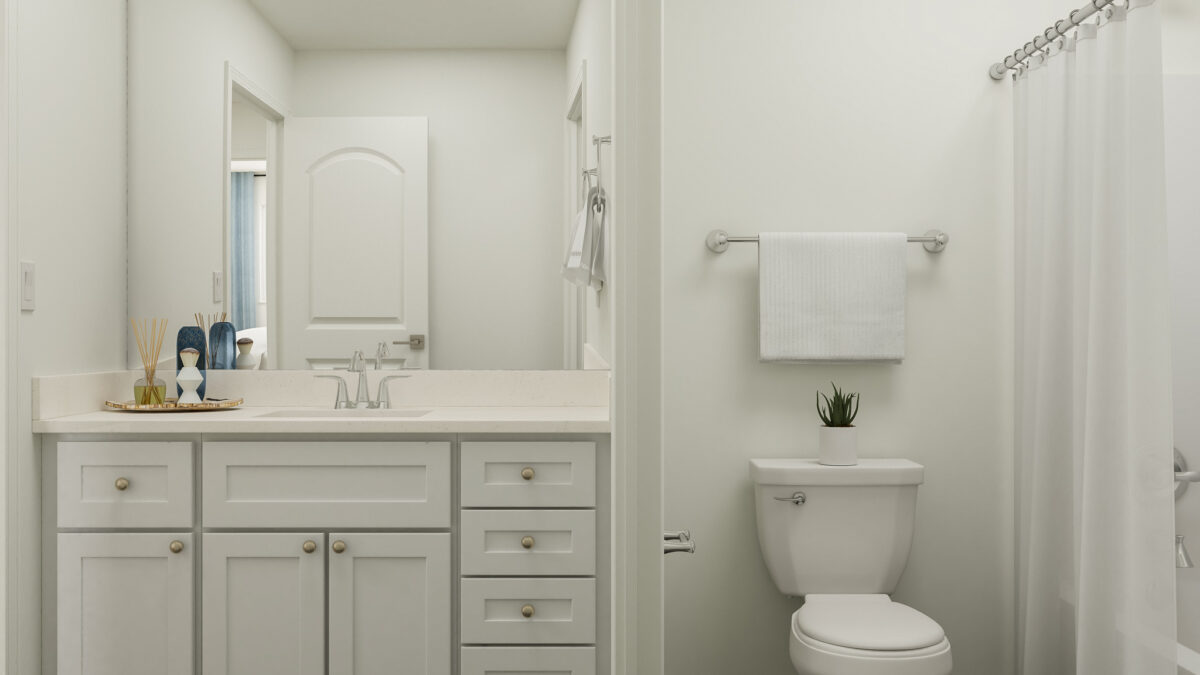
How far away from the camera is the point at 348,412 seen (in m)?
2.10

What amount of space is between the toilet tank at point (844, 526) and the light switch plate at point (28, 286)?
185 cm

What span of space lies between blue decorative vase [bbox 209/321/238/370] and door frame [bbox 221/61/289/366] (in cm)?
6

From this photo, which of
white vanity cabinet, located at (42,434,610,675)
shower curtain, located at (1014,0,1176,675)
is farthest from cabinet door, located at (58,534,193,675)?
shower curtain, located at (1014,0,1176,675)

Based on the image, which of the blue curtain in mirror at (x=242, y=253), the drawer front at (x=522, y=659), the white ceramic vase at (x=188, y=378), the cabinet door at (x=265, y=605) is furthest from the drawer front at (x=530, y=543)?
the blue curtain in mirror at (x=242, y=253)

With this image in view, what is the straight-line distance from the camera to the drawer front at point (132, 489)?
182 centimetres

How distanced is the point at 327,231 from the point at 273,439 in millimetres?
719

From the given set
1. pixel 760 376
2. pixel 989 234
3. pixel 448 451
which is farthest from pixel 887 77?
pixel 448 451

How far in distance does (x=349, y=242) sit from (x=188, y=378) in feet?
1.85

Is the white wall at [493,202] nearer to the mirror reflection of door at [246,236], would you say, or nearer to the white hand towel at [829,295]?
the mirror reflection of door at [246,236]

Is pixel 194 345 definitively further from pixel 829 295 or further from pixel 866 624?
pixel 866 624

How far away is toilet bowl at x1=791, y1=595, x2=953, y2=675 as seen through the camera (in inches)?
69.5

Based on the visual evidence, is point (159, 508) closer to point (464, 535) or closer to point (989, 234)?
point (464, 535)

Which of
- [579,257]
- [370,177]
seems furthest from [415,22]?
[579,257]

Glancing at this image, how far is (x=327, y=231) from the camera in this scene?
2305mm
